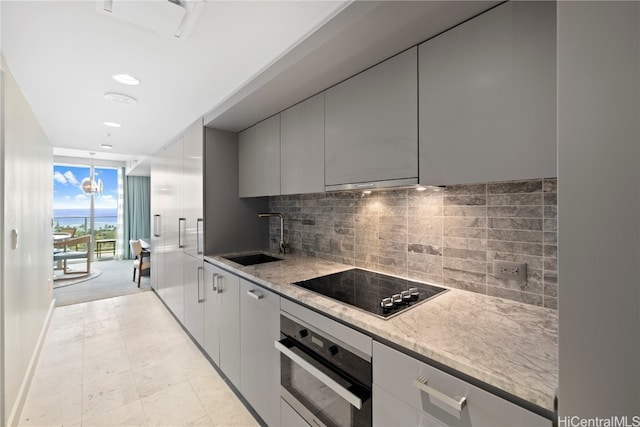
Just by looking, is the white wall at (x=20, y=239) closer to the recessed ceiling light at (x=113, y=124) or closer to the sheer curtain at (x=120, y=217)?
the recessed ceiling light at (x=113, y=124)

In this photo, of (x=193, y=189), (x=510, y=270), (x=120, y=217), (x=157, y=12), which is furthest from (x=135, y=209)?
(x=510, y=270)

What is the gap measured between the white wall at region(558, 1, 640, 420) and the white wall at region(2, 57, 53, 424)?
2575 millimetres

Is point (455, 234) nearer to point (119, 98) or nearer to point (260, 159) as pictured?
point (260, 159)

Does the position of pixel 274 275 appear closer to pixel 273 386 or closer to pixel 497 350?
pixel 273 386

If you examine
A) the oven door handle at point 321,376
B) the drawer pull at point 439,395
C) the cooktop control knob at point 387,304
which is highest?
the cooktop control knob at point 387,304

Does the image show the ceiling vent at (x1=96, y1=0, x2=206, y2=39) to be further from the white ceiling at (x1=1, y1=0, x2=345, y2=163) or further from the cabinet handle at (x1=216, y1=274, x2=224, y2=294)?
the cabinet handle at (x1=216, y1=274, x2=224, y2=294)

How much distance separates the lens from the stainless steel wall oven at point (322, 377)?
1154mm

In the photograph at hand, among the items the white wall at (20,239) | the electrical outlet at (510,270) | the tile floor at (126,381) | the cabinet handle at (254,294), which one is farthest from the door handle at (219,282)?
the electrical outlet at (510,270)

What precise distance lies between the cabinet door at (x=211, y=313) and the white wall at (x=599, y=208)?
88.8 inches

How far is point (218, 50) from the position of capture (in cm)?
165

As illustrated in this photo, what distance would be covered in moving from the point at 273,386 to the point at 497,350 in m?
1.30

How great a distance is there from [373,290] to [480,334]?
0.60 meters

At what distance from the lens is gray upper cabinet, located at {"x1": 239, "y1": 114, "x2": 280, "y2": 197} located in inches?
91.4

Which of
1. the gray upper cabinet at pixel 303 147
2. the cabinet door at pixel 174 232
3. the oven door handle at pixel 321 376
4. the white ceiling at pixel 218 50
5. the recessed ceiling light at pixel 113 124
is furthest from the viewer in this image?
the cabinet door at pixel 174 232
